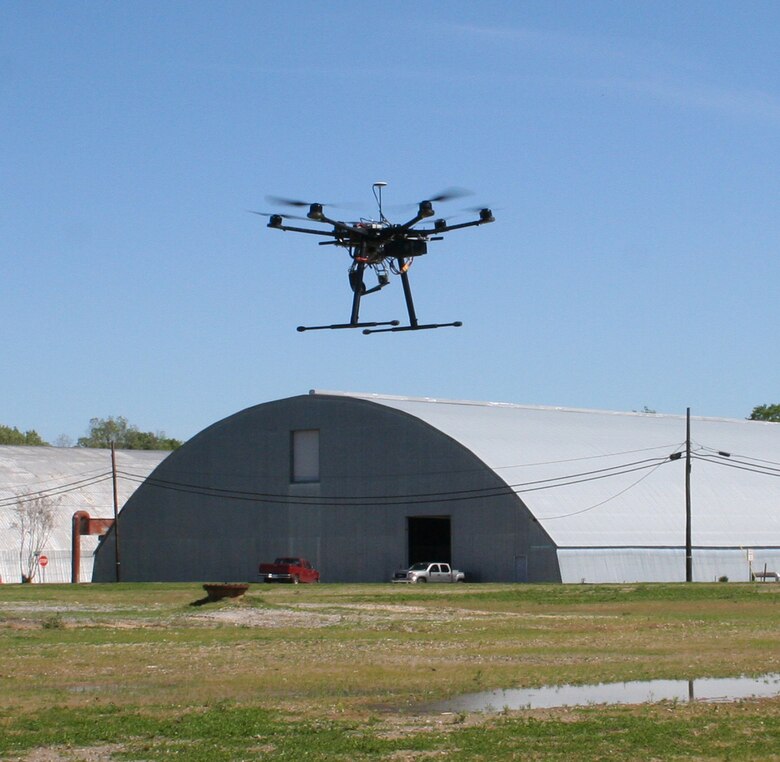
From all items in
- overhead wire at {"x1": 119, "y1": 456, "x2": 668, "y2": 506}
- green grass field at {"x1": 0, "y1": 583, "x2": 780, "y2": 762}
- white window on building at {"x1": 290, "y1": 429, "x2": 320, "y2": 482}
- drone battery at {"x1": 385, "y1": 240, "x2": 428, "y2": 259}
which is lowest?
green grass field at {"x1": 0, "y1": 583, "x2": 780, "y2": 762}

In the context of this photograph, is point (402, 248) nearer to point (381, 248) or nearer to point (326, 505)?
point (381, 248)

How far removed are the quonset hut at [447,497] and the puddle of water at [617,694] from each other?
136ft

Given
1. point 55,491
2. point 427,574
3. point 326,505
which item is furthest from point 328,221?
point 55,491

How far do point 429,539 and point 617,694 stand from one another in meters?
A: 53.7

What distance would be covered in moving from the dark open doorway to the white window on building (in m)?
5.99

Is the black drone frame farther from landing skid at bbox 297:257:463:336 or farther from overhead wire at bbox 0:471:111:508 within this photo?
overhead wire at bbox 0:471:111:508

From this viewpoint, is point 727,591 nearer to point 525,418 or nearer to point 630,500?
point 630,500

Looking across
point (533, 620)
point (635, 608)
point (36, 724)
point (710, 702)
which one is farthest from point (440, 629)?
point (36, 724)

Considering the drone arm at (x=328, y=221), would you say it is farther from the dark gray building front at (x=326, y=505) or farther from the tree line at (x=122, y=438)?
the tree line at (x=122, y=438)

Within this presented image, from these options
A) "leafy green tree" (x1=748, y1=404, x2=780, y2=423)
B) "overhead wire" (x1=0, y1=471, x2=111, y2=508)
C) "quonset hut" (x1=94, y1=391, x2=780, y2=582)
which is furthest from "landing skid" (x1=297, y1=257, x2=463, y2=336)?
"leafy green tree" (x1=748, y1=404, x2=780, y2=423)

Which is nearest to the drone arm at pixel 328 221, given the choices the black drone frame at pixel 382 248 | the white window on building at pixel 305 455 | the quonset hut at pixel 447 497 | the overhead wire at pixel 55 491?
the black drone frame at pixel 382 248

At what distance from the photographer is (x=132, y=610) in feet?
138

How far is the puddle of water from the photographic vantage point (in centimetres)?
1909

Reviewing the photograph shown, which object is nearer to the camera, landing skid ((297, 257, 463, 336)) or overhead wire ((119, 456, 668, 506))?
landing skid ((297, 257, 463, 336))
